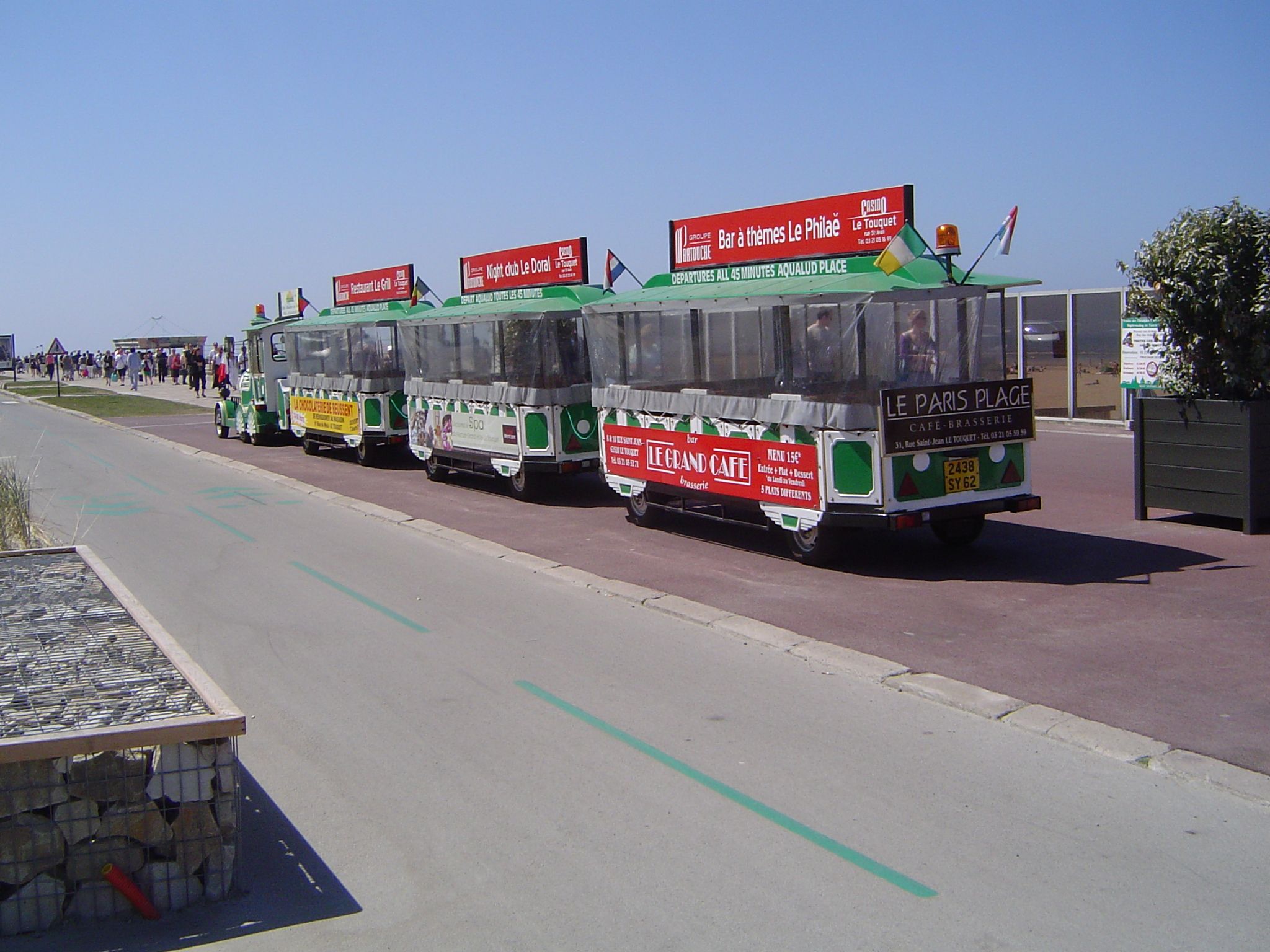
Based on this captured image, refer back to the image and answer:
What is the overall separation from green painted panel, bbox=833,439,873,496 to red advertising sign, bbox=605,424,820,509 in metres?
0.25

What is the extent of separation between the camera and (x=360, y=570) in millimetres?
11312

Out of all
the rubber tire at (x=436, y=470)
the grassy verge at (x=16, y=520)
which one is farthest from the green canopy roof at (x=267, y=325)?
the grassy verge at (x=16, y=520)

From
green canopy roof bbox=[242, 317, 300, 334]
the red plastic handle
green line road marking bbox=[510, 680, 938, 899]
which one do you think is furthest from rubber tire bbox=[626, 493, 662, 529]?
green canopy roof bbox=[242, 317, 300, 334]

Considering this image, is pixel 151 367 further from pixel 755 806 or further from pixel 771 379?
pixel 755 806

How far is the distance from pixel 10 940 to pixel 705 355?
9.02 m

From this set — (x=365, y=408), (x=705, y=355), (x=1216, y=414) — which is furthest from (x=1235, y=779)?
(x=365, y=408)

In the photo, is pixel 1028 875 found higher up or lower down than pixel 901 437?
lower down

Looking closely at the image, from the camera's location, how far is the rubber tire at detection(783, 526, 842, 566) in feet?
34.5

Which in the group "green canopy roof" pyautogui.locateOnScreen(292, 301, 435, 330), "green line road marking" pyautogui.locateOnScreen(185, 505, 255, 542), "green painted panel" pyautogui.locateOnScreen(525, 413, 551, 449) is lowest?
"green line road marking" pyautogui.locateOnScreen(185, 505, 255, 542)

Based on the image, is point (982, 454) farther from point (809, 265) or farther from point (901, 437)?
point (809, 265)

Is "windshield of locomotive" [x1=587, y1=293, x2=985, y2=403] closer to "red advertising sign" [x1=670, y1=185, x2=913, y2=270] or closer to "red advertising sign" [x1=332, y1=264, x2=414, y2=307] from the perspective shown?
"red advertising sign" [x1=670, y1=185, x2=913, y2=270]

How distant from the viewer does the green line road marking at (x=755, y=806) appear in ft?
14.9

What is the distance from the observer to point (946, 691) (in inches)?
270

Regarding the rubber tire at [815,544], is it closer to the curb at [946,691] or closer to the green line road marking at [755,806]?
the curb at [946,691]
